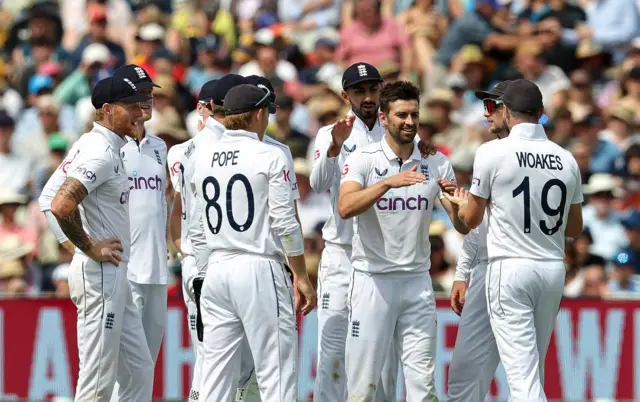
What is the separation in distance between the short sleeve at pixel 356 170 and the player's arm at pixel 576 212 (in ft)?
5.06

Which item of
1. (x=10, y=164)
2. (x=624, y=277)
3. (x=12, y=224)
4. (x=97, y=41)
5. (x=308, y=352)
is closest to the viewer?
(x=308, y=352)

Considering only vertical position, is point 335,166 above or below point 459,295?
above

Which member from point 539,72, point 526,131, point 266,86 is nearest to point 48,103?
point 539,72

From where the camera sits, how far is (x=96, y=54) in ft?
59.7

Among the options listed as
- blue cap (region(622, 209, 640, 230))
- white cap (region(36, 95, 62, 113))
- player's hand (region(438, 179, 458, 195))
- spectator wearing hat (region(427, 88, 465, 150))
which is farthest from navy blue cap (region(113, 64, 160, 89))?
white cap (region(36, 95, 62, 113))

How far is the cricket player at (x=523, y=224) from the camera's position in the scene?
30.0ft

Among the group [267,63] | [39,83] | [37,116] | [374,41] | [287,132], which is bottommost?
[287,132]

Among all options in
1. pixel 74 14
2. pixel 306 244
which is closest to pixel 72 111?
pixel 74 14

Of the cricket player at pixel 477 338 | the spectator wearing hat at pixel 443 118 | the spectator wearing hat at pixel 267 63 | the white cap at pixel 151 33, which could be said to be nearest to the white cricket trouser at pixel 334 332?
the cricket player at pixel 477 338

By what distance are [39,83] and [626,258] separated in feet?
28.9

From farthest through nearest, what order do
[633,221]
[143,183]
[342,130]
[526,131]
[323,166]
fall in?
[633,221], [143,183], [323,166], [342,130], [526,131]

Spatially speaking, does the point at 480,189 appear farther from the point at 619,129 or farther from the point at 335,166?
the point at 619,129

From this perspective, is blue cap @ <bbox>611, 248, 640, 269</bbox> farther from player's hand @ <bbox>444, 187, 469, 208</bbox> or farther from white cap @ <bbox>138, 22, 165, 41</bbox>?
white cap @ <bbox>138, 22, 165, 41</bbox>

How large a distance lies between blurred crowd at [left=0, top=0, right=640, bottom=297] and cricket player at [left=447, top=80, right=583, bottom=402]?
457cm
